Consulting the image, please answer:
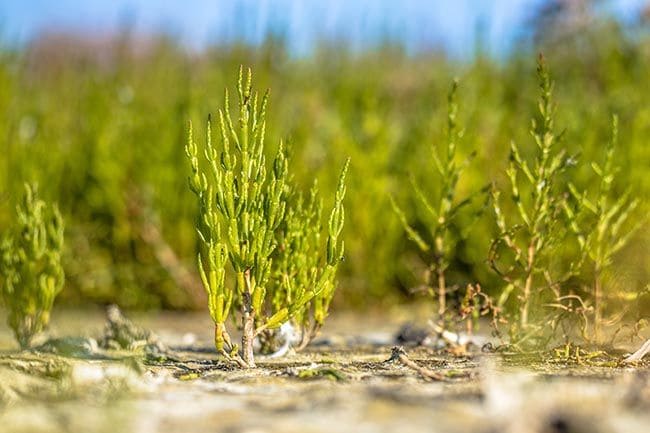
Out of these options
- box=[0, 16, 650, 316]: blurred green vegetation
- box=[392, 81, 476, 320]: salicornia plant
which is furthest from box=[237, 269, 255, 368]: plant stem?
box=[0, 16, 650, 316]: blurred green vegetation

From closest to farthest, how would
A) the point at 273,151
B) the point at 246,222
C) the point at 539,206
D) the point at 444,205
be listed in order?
1. the point at 246,222
2. the point at 539,206
3. the point at 444,205
4. the point at 273,151

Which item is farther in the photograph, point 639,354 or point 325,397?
point 639,354

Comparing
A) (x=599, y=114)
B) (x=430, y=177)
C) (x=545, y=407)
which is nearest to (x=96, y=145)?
(x=430, y=177)

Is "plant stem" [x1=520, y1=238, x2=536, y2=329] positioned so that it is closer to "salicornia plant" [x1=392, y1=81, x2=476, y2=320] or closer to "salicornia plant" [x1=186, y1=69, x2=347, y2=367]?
"salicornia plant" [x1=392, y1=81, x2=476, y2=320]

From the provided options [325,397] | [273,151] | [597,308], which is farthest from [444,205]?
[273,151]

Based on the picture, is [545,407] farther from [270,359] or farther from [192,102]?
[192,102]

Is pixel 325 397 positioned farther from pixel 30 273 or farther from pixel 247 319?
pixel 30 273

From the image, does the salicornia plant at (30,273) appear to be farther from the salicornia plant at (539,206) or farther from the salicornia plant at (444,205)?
the salicornia plant at (539,206)
